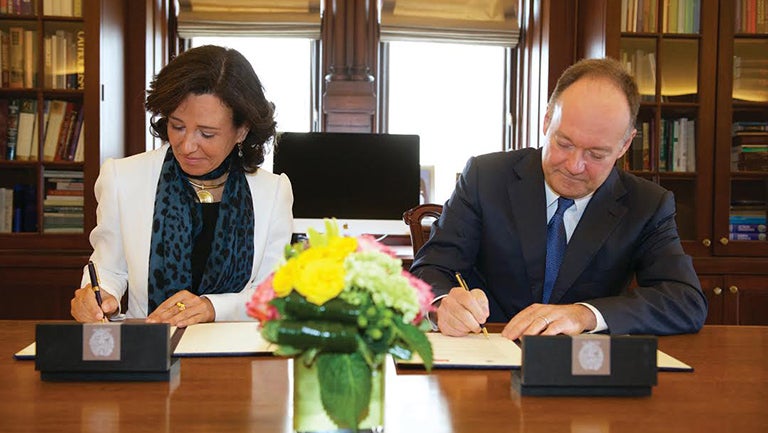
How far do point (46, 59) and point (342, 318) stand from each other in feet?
10.4

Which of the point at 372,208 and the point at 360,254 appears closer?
the point at 360,254

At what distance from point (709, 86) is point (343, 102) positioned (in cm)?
179

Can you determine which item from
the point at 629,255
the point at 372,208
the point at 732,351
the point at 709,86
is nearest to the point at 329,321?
the point at 732,351

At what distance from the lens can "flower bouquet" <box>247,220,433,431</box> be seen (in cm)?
86

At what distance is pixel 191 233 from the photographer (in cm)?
214

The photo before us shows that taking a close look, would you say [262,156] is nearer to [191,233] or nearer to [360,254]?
[191,233]

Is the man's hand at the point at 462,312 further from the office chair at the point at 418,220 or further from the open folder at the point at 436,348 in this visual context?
the office chair at the point at 418,220

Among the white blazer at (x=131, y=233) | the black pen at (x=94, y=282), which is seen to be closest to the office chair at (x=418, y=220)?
the white blazer at (x=131, y=233)

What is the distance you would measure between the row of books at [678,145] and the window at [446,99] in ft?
3.03

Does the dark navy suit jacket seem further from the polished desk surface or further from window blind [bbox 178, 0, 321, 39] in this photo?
window blind [bbox 178, 0, 321, 39]

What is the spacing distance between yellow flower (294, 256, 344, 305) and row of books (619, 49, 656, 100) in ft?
10.3

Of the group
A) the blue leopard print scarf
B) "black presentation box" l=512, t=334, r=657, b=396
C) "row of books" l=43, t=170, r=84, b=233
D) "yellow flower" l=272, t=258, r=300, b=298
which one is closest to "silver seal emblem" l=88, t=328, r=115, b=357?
"yellow flower" l=272, t=258, r=300, b=298

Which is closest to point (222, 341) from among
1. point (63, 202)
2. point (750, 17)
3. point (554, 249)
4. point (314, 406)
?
point (314, 406)

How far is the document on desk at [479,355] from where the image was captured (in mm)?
1333
